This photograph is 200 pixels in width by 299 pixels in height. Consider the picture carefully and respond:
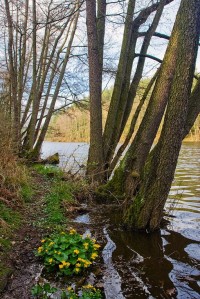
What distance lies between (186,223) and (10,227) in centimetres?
372

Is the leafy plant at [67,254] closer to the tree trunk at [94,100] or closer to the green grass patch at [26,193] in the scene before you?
the green grass patch at [26,193]

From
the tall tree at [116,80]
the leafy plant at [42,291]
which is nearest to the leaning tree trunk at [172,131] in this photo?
the leafy plant at [42,291]

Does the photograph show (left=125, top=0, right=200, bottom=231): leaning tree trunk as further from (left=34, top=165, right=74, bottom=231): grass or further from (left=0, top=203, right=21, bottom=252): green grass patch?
(left=0, top=203, right=21, bottom=252): green grass patch

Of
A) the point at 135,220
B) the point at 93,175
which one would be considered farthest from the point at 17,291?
the point at 93,175

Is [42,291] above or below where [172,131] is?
below

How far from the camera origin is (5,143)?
6.94m

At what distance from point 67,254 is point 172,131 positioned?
8.90 feet

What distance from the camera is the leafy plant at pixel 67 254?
4.00 meters

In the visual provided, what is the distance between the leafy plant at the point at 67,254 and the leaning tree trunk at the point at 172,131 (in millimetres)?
1742

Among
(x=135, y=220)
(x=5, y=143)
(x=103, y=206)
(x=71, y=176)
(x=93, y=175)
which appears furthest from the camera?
(x=71, y=176)

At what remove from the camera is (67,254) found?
4.13 m

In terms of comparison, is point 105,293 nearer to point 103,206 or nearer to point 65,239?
point 65,239

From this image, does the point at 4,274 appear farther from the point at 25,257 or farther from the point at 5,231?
the point at 5,231

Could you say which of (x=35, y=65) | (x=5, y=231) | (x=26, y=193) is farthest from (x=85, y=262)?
(x=35, y=65)
